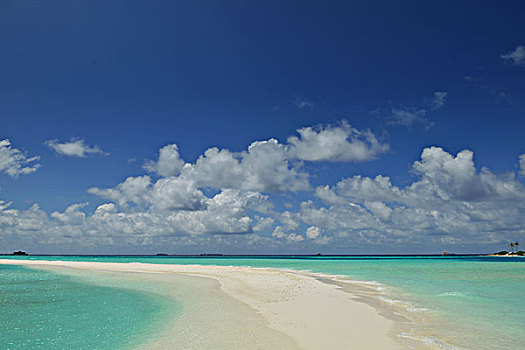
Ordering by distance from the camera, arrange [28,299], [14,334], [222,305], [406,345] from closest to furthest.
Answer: [406,345] < [14,334] < [222,305] < [28,299]

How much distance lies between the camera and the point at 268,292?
1028 inches

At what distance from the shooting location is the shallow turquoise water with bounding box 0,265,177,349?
509 inches

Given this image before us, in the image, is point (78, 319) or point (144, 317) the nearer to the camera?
point (78, 319)

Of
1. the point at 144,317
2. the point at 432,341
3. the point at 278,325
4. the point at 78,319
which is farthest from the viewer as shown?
the point at 144,317

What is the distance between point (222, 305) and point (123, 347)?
29.5 feet

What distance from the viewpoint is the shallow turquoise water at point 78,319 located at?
12.9m

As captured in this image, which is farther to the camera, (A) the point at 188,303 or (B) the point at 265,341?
(A) the point at 188,303

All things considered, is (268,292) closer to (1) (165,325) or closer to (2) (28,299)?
(1) (165,325)

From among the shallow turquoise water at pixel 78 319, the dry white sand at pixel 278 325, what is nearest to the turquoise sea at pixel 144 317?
the shallow turquoise water at pixel 78 319

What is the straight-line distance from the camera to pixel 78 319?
1686 cm

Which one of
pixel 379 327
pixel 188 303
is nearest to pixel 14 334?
pixel 188 303

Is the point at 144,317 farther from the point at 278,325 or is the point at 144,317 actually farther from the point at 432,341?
the point at 432,341

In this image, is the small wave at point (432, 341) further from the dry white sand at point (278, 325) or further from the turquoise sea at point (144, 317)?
the dry white sand at point (278, 325)

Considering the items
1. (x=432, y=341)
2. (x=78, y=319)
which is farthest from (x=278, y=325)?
(x=78, y=319)
